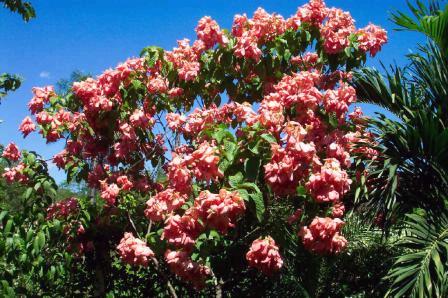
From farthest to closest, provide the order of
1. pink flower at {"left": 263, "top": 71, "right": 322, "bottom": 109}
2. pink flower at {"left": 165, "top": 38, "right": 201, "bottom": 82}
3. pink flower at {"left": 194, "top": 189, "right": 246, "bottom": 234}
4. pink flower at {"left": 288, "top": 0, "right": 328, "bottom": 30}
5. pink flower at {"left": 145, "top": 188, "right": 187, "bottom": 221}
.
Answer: pink flower at {"left": 165, "top": 38, "right": 201, "bottom": 82}, pink flower at {"left": 288, "top": 0, "right": 328, "bottom": 30}, pink flower at {"left": 263, "top": 71, "right": 322, "bottom": 109}, pink flower at {"left": 145, "top": 188, "right": 187, "bottom": 221}, pink flower at {"left": 194, "top": 189, "right": 246, "bottom": 234}

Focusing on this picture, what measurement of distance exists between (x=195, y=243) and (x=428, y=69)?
10.5 feet

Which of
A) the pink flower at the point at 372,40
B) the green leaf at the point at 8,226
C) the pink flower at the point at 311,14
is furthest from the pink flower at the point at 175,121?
the pink flower at the point at 372,40

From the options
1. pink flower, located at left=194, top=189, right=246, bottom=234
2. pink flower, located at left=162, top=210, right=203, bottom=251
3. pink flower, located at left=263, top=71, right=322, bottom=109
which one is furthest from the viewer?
pink flower, located at left=263, top=71, right=322, bottom=109

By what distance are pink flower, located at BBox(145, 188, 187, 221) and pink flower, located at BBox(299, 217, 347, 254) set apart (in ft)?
2.95

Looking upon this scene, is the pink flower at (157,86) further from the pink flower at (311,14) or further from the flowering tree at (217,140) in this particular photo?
the pink flower at (311,14)

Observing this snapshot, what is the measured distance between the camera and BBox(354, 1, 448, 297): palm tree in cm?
385

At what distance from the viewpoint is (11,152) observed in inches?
185

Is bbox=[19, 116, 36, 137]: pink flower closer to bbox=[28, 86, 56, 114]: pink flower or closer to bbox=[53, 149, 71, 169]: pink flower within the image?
bbox=[28, 86, 56, 114]: pink flower

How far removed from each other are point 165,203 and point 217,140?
58cm

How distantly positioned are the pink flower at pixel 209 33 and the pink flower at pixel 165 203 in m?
1.94

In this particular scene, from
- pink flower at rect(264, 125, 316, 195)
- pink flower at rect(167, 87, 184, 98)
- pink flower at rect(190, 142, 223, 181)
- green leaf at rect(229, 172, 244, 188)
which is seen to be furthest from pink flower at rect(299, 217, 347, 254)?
pink flower at rect(167, 87, 184, 98)

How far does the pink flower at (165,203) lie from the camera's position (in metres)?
3.31

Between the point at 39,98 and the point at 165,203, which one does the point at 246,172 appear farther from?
the point at 39,98

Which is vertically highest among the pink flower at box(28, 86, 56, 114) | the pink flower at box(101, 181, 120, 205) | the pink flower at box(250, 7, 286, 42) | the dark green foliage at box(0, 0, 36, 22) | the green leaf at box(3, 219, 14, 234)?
the dark green foliage at box(0, 0, 36, 22)
